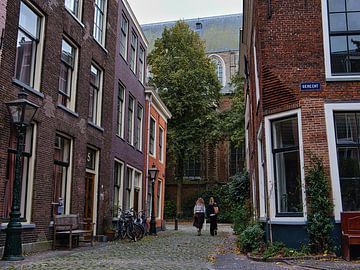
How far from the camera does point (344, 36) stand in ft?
36.3

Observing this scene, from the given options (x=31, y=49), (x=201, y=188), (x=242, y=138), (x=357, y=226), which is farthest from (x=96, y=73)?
(x=201, y=188)

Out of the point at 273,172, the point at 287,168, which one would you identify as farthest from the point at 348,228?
the point at 273,172

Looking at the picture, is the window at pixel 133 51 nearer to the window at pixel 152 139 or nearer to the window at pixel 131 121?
the window at pixel 131 121

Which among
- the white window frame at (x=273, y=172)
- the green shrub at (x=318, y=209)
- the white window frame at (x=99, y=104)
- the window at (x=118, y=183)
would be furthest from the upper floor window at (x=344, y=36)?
the window at (x=118, y=183)

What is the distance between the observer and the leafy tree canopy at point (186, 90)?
3662 centimetres

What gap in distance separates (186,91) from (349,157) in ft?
88.0

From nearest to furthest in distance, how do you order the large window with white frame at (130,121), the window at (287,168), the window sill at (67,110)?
the window at (287,168) < the window sill at (67,110) < the large window with white frame at (130,121)

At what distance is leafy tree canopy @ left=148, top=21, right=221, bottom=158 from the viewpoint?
36625mm

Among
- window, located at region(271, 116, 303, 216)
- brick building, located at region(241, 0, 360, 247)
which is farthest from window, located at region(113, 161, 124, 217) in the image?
window, located at region(271, 116, 303, 216)

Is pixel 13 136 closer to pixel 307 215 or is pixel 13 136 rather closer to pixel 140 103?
pixel 307 215

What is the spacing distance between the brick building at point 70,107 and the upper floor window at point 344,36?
25.1 ft

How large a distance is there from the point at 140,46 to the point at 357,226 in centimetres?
1630

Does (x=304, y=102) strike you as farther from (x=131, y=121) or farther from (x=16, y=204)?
(x=131, y=121)

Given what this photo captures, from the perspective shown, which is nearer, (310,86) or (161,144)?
(310,86)
